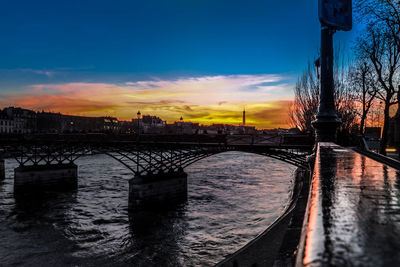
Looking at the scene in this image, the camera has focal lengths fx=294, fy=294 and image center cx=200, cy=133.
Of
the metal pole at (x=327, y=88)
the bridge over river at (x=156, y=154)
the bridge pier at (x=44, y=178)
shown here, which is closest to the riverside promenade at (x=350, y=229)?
the metal pole at (x=327, y=88)

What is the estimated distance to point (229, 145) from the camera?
27.3 metres

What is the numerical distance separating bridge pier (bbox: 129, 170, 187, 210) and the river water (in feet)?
4.30

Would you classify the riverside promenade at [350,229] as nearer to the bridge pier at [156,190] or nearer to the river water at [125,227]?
the river water at [125,227]

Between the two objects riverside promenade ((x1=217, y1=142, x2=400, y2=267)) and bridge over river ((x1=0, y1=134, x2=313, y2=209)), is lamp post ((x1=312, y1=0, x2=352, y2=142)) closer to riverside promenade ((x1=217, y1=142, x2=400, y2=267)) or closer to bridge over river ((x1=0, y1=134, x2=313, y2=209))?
riverside promenade ((x1=217, y1=142, x2=400, y2=267))

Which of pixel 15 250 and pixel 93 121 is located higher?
pixel 93 121

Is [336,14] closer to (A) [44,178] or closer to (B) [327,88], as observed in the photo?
(B) [327,88]

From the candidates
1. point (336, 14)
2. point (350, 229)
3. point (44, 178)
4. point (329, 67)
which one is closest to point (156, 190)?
point (44, 178)

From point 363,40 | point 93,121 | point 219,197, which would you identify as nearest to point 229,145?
point 219,197

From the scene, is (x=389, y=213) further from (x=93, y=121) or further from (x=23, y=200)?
(x=93, y=121)

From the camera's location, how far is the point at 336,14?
8.42 metres

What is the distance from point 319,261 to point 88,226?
2496cm

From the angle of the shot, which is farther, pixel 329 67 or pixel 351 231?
pixel 329 67

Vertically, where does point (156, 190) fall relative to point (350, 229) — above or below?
below

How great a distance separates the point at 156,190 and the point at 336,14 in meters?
22.7
